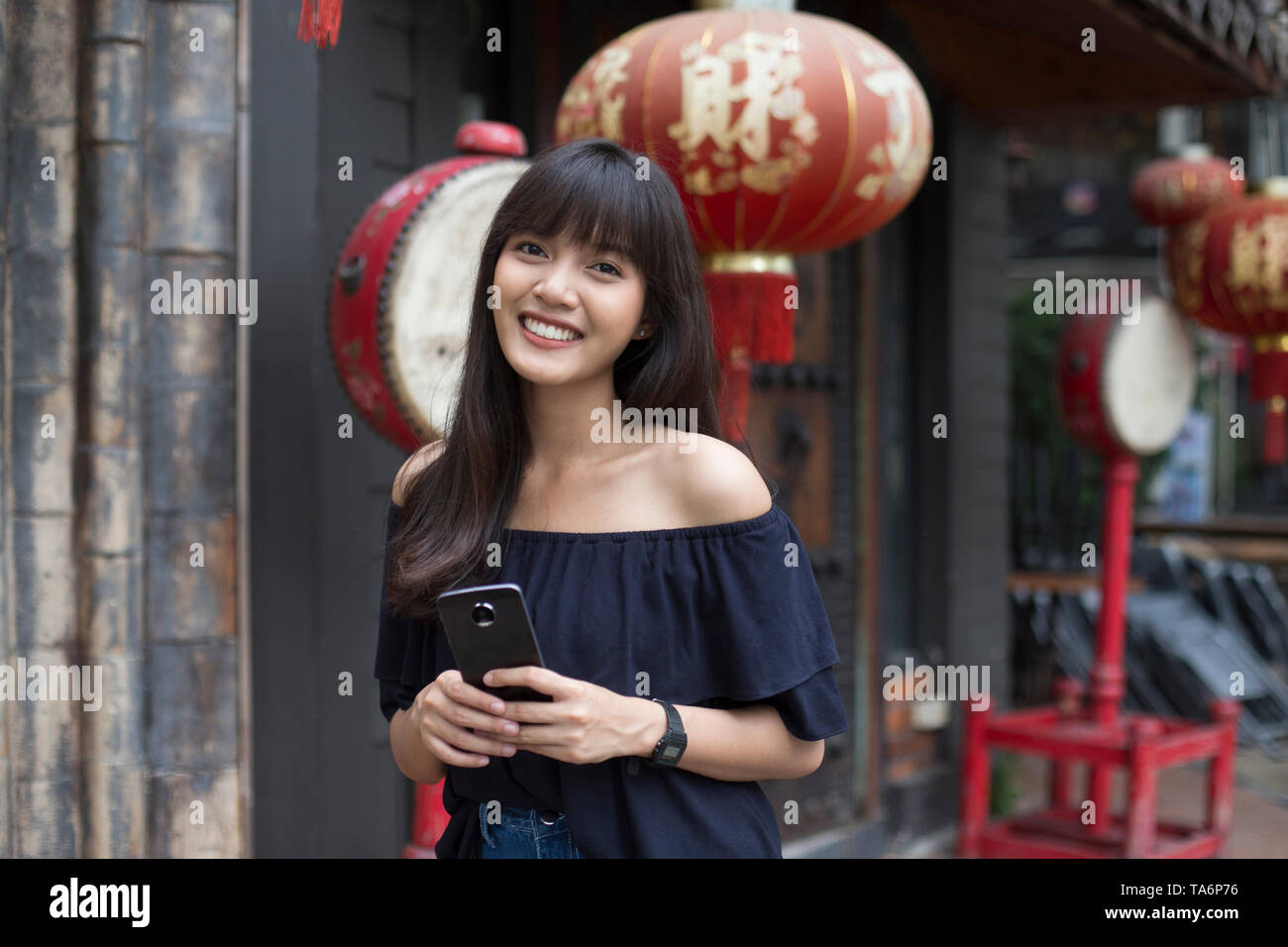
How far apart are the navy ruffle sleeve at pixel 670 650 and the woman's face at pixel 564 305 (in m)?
0.21

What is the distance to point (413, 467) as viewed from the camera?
1690 mm

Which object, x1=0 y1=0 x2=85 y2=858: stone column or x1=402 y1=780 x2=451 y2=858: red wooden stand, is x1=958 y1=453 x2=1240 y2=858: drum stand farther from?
x1=0 y1=0 x2=85 y2=858: stone column

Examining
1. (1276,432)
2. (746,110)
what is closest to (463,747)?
(746,110)

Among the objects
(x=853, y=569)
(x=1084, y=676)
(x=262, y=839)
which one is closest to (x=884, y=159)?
(x=262, y=839)

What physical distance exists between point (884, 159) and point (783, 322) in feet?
1.21

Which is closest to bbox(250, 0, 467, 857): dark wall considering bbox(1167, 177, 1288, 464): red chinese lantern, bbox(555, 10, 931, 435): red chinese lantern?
bbox(555, 10, 931, 435): red chinese lantern

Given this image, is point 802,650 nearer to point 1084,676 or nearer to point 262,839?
point 262,839

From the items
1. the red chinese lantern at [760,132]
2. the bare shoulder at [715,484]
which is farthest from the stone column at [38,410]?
the bare shoulder at [715,484]

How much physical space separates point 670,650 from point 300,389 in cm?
164

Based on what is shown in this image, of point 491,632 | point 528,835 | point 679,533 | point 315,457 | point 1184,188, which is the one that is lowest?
point 528,835

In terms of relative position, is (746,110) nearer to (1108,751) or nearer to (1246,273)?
(1246,273)

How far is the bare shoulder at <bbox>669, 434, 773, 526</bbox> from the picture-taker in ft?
4.89

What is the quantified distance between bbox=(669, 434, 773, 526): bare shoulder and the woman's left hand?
25 cm
